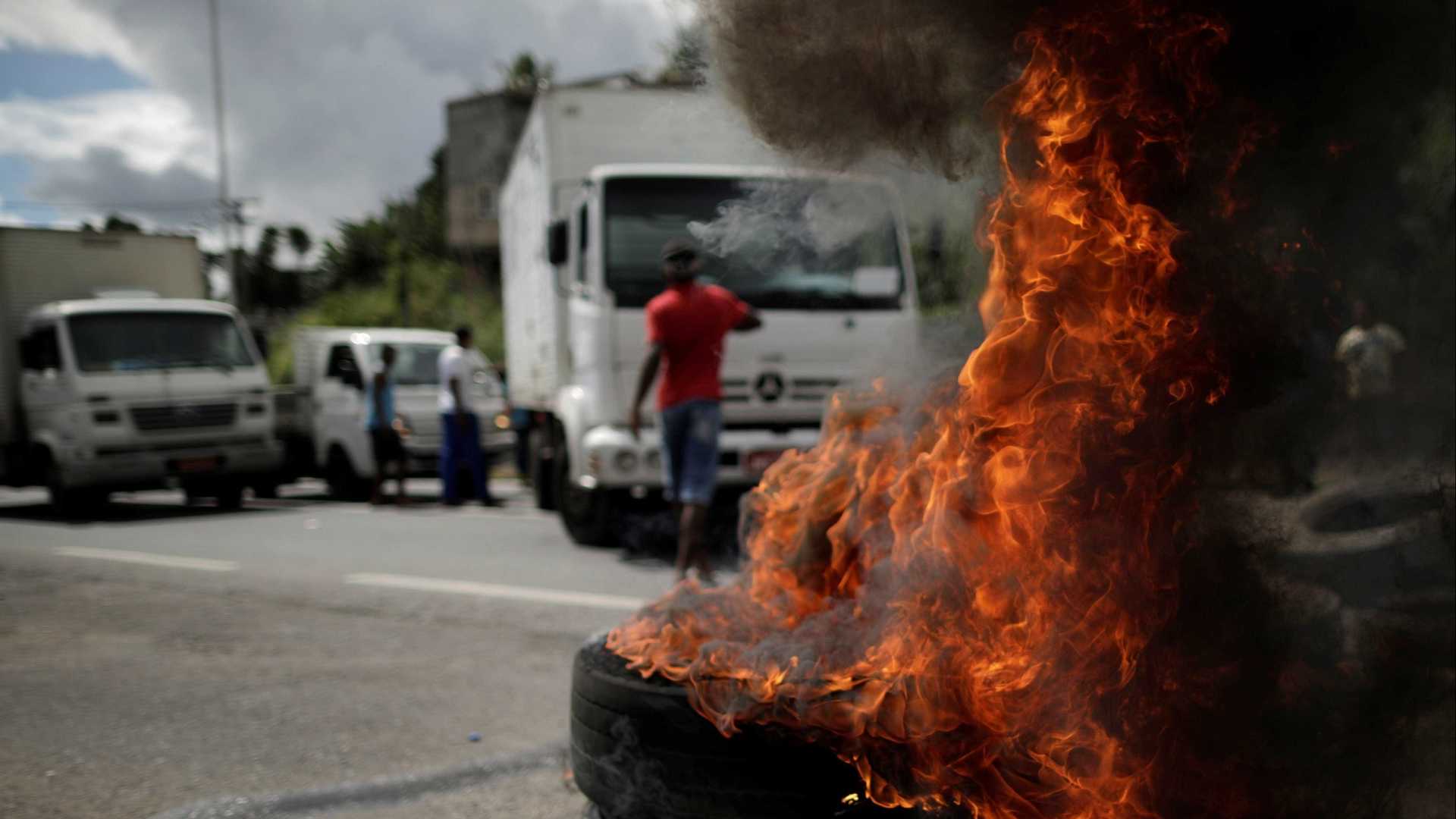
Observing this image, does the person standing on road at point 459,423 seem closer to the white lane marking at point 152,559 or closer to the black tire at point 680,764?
the white lane marking at point 152,559

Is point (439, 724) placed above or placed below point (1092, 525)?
below

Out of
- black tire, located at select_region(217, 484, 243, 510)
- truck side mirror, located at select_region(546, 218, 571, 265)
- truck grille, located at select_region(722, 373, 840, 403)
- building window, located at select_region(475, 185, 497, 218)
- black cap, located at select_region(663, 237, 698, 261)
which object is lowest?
black tire, located at select_region(217, 484, 243, 510)

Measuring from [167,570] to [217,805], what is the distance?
5551 mm

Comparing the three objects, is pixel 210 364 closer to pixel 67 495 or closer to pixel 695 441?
pixel 67 495

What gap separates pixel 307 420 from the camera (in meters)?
15.6

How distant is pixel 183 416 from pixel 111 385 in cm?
83

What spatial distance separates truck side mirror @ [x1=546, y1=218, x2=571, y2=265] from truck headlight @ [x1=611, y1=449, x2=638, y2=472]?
1871mm

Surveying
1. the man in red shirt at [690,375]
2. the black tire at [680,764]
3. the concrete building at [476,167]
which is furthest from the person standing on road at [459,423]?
the concrete building at [476,167]

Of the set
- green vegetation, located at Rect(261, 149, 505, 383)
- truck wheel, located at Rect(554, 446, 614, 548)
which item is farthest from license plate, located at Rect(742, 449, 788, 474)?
green vegetation, located at Rect(261, 149, 505, 383)

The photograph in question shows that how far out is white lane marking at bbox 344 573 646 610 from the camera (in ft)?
20.7

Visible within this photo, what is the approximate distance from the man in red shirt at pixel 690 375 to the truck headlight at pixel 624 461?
1.15 meters

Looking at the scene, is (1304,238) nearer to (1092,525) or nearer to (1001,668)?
(1092,525)

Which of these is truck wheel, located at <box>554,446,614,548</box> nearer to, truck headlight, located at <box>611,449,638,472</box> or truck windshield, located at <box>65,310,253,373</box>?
truck headlight, located at <box>611,449,638,472</box>

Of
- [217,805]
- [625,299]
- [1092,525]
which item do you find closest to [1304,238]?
[1092,525]
